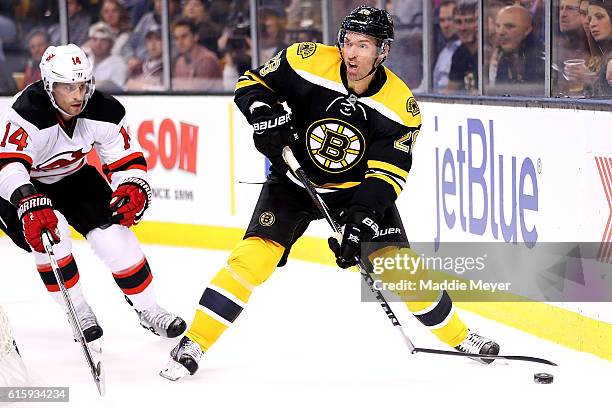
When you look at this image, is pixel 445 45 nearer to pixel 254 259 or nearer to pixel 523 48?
pixel 523 48

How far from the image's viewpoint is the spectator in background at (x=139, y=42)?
7852 mm

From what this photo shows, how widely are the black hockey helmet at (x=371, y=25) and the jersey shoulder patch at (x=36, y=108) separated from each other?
1.08 meters

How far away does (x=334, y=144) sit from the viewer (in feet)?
13.6

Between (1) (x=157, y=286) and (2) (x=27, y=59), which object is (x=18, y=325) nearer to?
(1) (x=157, y=286)

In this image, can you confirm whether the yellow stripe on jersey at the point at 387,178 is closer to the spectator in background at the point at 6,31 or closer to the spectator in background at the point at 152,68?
the spectator in background at the point at 152,68

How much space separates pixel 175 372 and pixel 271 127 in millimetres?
835

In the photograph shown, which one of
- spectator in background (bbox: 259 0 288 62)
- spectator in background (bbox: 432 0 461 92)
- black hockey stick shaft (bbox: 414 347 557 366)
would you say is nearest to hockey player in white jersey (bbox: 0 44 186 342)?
black hockey stick shaft (bbox: 414 347 557 366)

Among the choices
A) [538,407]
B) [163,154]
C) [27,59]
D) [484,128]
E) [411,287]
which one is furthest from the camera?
[27,59]

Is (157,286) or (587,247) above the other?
(587,247)

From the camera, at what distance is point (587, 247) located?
14.8 ft

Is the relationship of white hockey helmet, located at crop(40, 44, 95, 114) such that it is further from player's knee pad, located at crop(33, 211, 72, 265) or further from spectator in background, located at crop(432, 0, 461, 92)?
spectator in background, located at crop(432, 0, 461, 92)

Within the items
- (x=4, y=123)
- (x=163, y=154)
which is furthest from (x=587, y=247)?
(x=163, y=154)

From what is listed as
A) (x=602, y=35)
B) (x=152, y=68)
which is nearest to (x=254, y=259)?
(x=602, y=35)

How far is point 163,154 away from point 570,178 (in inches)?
131
